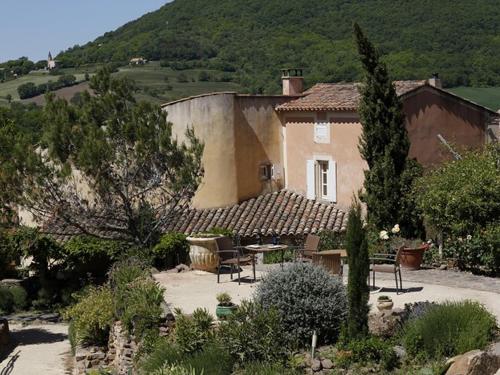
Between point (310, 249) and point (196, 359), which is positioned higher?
point (310, 249)

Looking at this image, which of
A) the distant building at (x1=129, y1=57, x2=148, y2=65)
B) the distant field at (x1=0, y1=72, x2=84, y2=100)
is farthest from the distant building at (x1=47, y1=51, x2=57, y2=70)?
the distant building at (x1=129, y1=57, x2=148, y2=65)

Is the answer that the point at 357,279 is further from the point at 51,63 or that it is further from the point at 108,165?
the point at 51,63

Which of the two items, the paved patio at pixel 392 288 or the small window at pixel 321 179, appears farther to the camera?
the small window at pixel 321 179

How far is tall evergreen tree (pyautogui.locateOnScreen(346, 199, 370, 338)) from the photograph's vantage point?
11.1 meters

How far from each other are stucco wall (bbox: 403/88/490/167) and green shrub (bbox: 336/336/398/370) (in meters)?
12.2

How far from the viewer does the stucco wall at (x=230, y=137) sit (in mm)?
25125

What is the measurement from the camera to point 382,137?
19.7 m

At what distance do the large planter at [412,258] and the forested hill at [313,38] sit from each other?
67.1ft

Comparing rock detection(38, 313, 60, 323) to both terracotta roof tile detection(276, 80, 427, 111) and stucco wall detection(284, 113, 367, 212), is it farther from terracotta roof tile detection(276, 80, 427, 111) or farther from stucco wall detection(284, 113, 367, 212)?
terracotta roof tile detection(276, 80, 427, 111)

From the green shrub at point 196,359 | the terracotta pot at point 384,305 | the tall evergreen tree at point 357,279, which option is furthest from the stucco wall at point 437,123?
the green shrub at point 196,359

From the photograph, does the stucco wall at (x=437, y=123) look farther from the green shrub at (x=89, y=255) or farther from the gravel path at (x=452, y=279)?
the green shrub at (x=89, y=255)

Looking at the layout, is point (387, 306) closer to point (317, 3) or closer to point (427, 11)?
point (427, 11)

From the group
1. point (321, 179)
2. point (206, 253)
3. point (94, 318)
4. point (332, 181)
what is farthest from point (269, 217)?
point (94, 318)

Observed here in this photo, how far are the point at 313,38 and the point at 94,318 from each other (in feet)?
133
